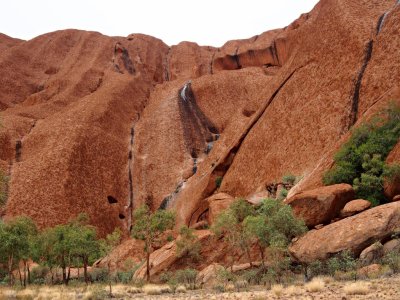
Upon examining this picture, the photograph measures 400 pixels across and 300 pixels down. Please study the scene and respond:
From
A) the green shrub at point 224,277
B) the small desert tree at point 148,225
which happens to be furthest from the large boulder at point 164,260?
the green shrub at point 224,277

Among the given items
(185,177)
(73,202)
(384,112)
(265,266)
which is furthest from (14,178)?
(384,112)

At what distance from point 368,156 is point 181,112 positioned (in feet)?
157

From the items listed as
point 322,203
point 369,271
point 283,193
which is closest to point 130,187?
point 283,193

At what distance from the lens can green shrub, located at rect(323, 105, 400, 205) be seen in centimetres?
2620

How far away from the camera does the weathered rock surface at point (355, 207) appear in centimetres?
2409

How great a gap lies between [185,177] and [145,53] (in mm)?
51928

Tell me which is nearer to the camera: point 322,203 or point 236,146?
point 322,203

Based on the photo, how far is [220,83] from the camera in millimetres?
79438

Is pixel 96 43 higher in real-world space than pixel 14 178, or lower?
higher

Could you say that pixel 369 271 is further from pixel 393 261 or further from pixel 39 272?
pixel 39 272

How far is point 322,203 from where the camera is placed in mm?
25531

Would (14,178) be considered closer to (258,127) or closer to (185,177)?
(185,177)

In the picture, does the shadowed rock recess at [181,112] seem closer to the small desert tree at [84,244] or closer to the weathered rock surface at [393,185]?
the weathered rock surface at [393,185]

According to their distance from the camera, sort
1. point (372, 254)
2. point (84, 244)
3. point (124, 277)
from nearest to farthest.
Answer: point (372, 254), point (124, 277), point (84, 244)
